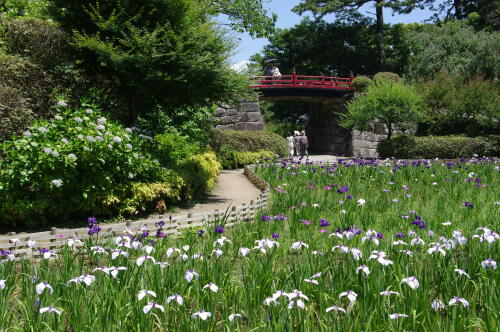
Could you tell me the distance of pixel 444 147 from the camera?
21594 millimetres

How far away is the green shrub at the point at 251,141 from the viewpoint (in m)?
20.8

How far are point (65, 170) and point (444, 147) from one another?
745 inches

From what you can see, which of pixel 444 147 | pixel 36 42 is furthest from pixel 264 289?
pixel 444 147

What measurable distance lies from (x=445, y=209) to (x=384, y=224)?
1.40m

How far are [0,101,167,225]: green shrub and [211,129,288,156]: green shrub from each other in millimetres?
12401

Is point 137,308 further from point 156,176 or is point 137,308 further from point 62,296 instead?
point 156,176

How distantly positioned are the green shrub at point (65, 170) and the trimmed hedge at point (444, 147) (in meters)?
16.3

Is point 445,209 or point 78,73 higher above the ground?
point 78,73

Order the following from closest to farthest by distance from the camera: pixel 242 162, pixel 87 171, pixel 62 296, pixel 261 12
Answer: pixel 62 296, pixel 87 171, pixel 242 162, pixel 261 12

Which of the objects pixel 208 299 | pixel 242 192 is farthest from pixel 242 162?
pixel 208 299

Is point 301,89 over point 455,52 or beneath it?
beneath

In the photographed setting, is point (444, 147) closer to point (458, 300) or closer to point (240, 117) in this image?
point (240, 117)

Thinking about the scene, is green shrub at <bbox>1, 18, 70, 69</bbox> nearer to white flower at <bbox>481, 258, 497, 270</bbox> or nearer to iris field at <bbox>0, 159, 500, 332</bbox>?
iris field at <bbox>0, 159, 500, 332</bbox>

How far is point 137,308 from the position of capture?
2.88m
